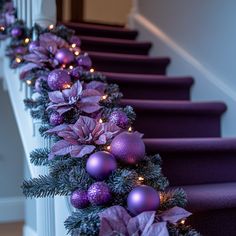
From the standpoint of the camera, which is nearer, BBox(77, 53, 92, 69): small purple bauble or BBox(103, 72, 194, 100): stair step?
BBox(77, 53, 92, 69): small purple bauble

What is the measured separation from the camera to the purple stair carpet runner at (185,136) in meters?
1.25

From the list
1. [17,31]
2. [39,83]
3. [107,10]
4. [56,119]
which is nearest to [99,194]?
[56,119]

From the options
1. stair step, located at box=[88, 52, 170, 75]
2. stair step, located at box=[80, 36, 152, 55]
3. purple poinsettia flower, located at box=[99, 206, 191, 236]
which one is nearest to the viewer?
purple poinsettia flower, located at box=[99, 206, 191, 236]

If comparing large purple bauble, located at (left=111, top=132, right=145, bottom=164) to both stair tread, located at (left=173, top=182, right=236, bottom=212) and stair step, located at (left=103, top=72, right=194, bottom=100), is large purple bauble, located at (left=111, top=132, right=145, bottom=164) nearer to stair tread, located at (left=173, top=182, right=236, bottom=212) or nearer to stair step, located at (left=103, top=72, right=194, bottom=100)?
stair tread, located at (left=173, top=182, right=236, bottom=212)

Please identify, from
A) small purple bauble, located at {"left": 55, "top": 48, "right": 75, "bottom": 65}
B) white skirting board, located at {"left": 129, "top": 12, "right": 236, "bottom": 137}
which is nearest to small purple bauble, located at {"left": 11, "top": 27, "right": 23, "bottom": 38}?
small purple bauble, located at {"left": 55, "top": 48, "right": 75, "bottom": 65}

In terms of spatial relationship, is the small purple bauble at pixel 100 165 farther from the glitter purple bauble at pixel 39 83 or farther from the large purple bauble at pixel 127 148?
the glitter purple bauble at pixel 39 83

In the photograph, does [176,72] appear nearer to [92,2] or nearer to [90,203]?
[90,203]

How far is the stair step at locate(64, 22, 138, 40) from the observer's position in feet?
9.37

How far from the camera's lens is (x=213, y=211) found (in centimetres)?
124

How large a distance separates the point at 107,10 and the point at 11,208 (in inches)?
103

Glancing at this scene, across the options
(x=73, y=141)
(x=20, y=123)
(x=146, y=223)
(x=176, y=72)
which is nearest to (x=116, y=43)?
(x=176, y=72)

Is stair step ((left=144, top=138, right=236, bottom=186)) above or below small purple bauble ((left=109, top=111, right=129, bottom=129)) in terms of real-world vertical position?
below

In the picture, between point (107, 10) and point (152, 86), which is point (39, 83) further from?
point (107, 10)

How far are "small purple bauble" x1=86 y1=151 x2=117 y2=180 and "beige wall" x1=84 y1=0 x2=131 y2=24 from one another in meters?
3.99
